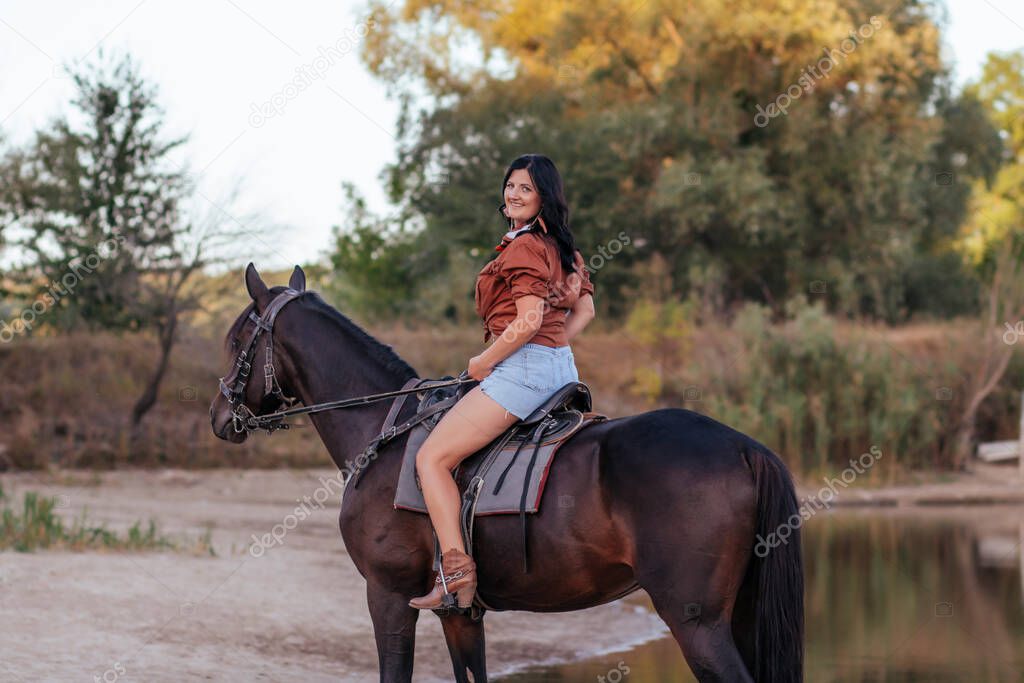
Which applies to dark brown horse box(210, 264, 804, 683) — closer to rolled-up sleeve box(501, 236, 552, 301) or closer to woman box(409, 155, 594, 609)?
woman box(409, 155, 594, 609)

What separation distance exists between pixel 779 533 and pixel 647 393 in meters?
21.0

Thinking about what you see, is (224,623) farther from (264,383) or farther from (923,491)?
(923,491)

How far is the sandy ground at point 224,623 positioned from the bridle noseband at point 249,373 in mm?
2441

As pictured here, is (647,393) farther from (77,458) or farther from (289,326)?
(289,326)

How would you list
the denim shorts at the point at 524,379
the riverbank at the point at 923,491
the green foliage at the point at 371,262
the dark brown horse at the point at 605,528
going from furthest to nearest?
1. the green foliage at the point at 371,262
2. the riverbank at the point at 923,491
3. the denim shorts at the point at 524,379
4. the dark brown horse at the point at 605,528

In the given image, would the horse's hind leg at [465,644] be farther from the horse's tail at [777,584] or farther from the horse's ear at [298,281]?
the horse's ear at [298,281]

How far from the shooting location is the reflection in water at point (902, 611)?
28.3 feet

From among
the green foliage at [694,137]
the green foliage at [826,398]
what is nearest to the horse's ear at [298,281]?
the green foliage at [826,398]

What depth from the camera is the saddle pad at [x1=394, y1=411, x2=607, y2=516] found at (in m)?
5.41

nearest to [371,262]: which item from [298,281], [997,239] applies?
[997,239]

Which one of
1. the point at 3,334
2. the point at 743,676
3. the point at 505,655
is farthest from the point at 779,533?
the point at 3,334

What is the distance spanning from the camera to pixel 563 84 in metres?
36.2

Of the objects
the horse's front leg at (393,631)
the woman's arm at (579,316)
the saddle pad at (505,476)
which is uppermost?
the woman's arm at (579,316)

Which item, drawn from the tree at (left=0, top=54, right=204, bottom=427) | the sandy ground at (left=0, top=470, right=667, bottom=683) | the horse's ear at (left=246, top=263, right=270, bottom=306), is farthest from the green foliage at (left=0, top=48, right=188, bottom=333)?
the horse's ear at (left=246, top=263, right=270, bottom=306)
